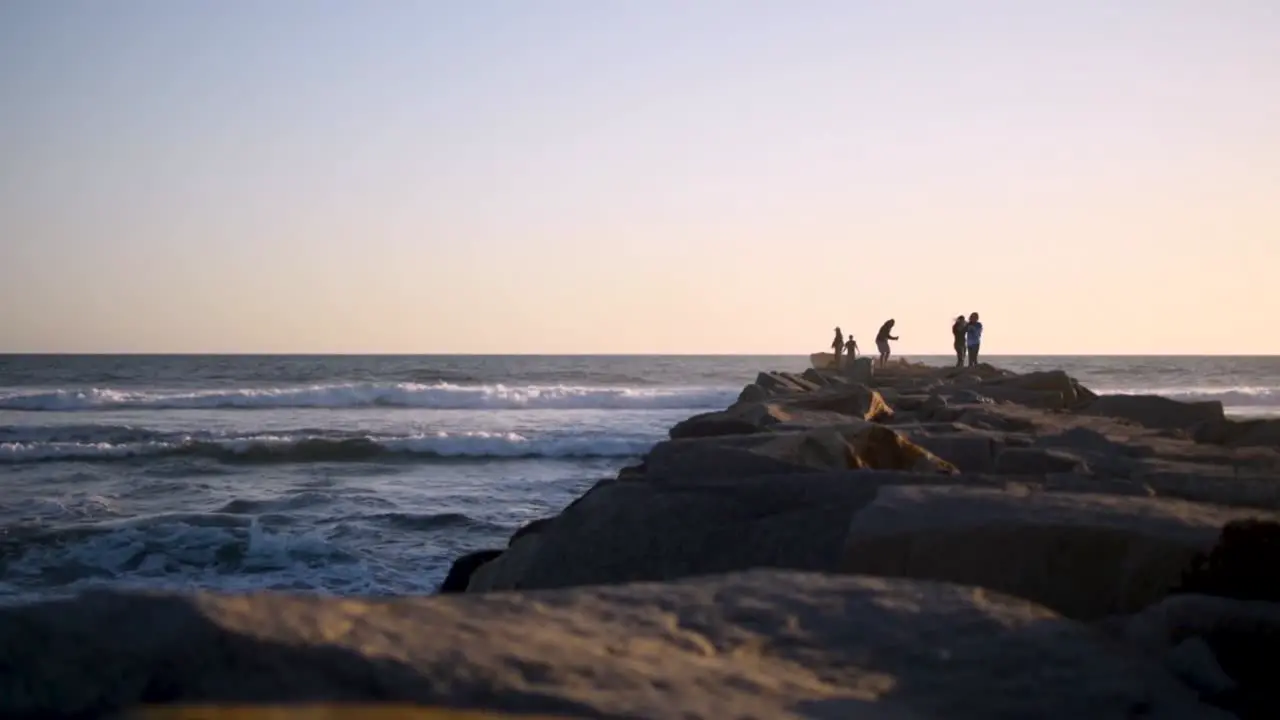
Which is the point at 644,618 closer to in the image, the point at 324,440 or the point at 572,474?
the point at 572,474

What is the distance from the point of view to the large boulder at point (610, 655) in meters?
1.24

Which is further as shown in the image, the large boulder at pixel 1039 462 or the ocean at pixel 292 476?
the ocean at pixel 292 476

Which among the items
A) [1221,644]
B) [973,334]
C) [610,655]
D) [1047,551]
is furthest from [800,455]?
[973,334]

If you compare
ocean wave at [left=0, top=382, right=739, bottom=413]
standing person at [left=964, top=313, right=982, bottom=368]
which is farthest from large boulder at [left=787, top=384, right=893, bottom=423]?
ocean wave at [left=0, top=382, right=739, bottom=413]

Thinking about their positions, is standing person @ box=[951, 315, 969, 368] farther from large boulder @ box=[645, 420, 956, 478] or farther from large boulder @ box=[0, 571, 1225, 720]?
large boulder @ box=[0, 571, 1225, 720]

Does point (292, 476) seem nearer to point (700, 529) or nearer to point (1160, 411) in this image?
point (1160, 411)

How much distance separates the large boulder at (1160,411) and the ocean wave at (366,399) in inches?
817

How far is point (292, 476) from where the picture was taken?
13242 millimetres

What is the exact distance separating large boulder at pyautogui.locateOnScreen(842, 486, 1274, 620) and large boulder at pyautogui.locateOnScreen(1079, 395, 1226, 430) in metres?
5.40

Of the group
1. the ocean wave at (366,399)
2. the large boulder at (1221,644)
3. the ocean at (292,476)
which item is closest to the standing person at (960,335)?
the ocean at (292,476)

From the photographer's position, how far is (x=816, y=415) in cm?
785

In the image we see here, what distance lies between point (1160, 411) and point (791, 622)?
7232 mm

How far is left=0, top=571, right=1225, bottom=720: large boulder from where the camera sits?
1240 millimetres

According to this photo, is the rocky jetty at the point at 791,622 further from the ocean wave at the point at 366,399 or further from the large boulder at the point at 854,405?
the ocean wave at the point at 366,399
